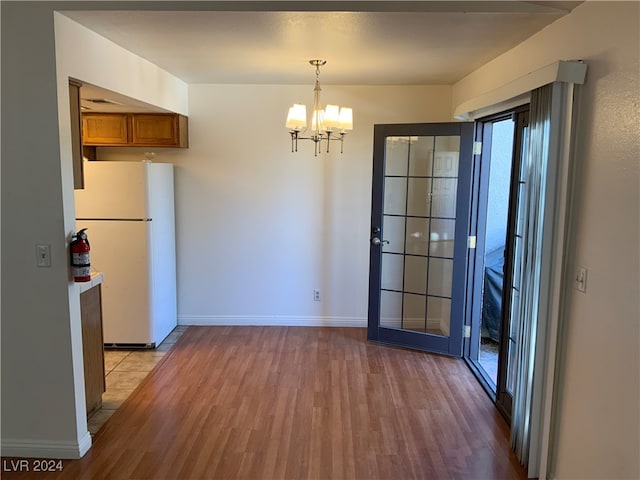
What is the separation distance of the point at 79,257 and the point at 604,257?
266 centimetres

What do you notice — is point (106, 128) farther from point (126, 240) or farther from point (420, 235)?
point (420, 235)

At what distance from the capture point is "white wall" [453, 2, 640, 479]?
189 centimetres

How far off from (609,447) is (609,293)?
2.17ft

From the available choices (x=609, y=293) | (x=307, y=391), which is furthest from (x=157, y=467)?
(x=609, y=293)

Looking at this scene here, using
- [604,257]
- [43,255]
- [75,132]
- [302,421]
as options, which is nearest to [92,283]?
[43,255]

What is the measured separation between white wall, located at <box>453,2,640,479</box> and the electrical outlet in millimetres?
30

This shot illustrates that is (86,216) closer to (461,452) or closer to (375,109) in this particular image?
(375,109)

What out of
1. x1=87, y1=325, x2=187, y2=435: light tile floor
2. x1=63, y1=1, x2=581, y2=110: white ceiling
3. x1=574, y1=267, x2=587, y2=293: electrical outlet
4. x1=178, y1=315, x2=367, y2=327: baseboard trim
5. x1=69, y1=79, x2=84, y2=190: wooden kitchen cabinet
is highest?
x1=63, y1=1, x2=581, y2=110: white ceiling

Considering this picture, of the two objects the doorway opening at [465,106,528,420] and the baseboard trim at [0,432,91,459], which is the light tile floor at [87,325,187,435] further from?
the doorway opening at [465,106,528,420]

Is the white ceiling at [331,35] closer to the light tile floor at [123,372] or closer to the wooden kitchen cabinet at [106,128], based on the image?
the wooden kitchen cabinet at [106,128]

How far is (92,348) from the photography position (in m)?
3.19

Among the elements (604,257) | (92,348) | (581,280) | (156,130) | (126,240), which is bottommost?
(92,348)

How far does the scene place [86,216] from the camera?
4.21 metres

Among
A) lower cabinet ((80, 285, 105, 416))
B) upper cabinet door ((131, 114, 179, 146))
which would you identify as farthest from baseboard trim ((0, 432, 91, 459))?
upper cabinet door ((131, 114, 179, 146))
